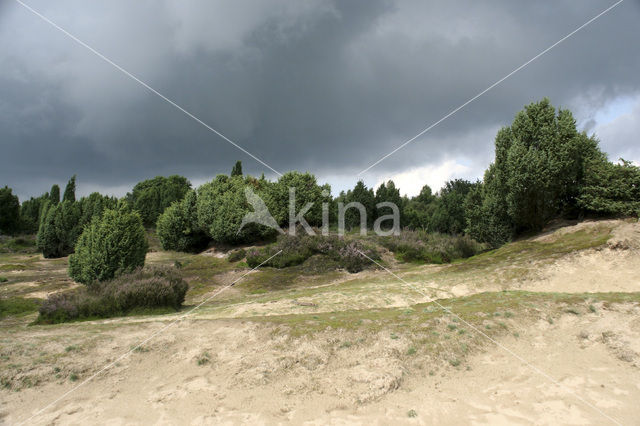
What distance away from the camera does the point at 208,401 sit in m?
5.32

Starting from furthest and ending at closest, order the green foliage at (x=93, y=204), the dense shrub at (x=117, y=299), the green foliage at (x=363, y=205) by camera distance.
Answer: the green foliage at (x=363, y=205), the green foliage at (x=93, y=204), the dense shrub at (x=117, y=299)

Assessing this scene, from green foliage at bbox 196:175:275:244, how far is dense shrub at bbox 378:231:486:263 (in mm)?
13837

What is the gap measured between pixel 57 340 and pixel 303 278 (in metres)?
14.2

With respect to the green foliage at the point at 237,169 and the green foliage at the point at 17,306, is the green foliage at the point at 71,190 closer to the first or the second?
the green foliage at the point at 237,169

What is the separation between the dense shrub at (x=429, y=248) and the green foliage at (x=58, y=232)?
1489 inches

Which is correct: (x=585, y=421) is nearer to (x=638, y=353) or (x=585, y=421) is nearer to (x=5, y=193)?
(x=638, y=353)

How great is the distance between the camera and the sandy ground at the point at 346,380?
4.92 metres

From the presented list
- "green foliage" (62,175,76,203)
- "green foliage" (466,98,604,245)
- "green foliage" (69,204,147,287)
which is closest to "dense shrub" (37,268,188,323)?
"green foliage" (69,204,147,287)

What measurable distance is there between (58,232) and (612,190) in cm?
5238

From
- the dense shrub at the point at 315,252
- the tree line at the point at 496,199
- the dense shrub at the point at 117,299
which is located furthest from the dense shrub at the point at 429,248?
the dense shrub at the point at 117,299

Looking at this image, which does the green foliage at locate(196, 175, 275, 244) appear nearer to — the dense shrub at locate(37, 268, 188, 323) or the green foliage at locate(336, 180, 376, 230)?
the green foliage at locate(336, 180, 376, 230)

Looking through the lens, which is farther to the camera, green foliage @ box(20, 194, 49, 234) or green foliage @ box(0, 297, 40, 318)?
green foliage @ box(20, 194, 49, 234)

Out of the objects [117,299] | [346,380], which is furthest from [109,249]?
[346,380]

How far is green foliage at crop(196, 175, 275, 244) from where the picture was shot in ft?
113
